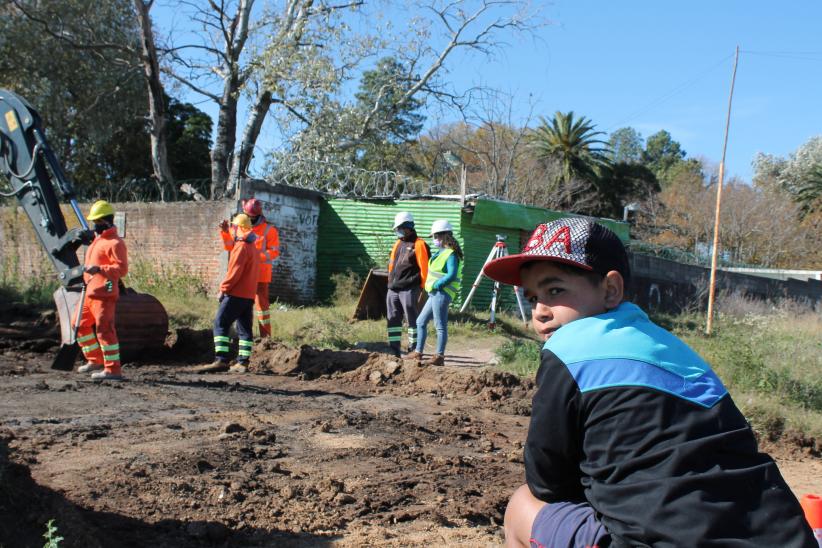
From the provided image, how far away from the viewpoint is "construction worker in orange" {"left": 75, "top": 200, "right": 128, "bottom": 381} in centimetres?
818

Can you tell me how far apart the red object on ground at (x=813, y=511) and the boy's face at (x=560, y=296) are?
3.22ft

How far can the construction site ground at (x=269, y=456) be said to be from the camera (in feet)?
12.5

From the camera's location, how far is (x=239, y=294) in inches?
364

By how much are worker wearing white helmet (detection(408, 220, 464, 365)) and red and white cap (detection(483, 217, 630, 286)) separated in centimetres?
740

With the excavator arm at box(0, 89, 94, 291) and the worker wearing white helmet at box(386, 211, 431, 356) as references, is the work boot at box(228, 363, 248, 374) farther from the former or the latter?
the excavator arm at box(0, 89, 94, 291)

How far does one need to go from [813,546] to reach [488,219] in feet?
49.0

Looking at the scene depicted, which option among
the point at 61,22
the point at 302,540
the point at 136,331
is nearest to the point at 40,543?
the point at 302,540

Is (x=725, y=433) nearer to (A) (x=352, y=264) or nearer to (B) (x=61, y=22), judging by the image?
(A) (x=352, y=264)

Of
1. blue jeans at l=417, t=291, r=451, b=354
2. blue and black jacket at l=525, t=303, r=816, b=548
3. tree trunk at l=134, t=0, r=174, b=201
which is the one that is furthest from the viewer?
tree trunk at l=134, t=0, r=174, b=201

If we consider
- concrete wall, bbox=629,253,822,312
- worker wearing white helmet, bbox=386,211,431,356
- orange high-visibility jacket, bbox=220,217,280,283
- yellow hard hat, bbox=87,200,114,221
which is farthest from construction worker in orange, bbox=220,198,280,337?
concrete wall, bbox=629,253,822,312

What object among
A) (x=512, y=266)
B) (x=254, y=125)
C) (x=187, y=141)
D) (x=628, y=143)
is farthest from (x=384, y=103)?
(x=628, y=143)

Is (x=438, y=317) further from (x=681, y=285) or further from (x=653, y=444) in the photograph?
(x=681, y=285)

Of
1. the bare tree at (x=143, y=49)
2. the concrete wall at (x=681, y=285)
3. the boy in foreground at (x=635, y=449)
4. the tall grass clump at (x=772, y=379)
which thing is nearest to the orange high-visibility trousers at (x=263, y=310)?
the tall grass clump at (x=772, y=379)

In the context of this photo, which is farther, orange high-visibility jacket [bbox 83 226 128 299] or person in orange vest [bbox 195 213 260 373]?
person in orange vest [bbox 195 213 260 373]
